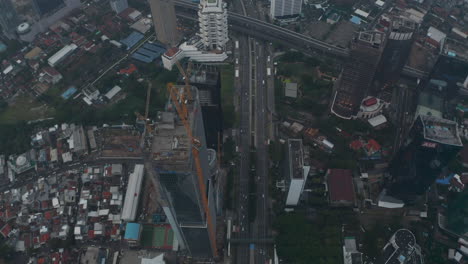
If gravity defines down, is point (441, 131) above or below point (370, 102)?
above

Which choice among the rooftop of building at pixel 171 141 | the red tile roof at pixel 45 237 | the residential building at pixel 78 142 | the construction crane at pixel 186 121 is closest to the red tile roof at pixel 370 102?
the construction crane at pixel 186 121

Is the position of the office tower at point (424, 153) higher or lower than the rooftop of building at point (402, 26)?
lower

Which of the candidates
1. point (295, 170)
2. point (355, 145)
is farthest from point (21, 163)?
point (355, 145)

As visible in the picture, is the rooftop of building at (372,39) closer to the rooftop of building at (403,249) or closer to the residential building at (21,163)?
the rooftop of building at (403,249)

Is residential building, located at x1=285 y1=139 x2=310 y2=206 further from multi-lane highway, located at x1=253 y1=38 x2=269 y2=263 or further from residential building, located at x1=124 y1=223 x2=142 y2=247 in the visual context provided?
residential building, located at x1=124 y1=223 x2=142 y2=247

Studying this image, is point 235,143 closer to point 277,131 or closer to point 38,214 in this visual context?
point 277,131

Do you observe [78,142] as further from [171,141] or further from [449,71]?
[449,71]

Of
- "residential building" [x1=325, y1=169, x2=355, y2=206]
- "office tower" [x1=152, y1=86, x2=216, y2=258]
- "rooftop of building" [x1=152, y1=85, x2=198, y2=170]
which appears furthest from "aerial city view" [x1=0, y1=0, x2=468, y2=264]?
"rooftop of building" [x1=152, y1=85, x2=198, y2=170]
